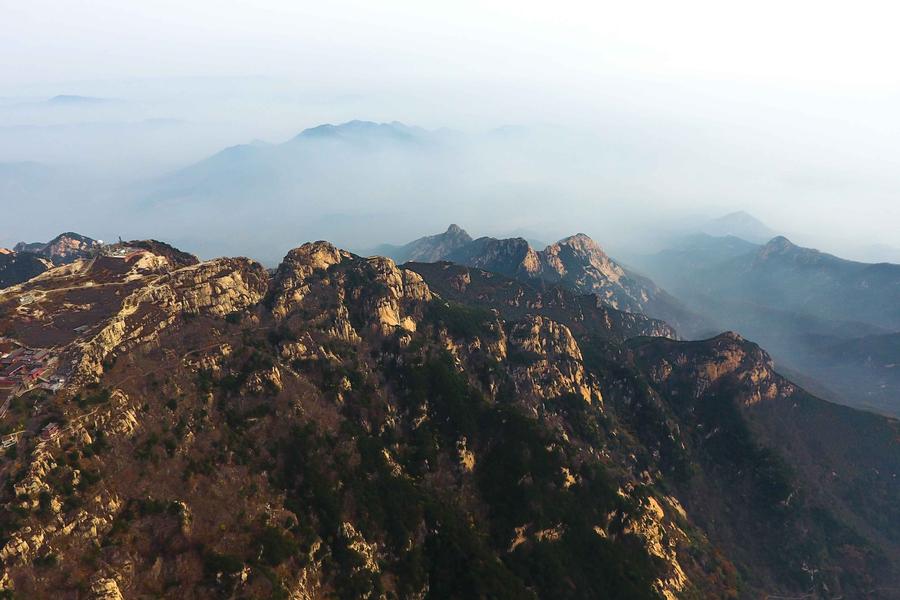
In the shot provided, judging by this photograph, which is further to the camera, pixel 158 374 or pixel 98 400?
pixel 158 374

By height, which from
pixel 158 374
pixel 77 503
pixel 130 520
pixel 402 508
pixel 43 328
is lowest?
pixel 402 508

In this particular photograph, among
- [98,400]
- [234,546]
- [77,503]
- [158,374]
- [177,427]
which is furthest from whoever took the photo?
[158,374]

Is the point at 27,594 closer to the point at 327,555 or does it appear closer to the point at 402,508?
the point at 327,555

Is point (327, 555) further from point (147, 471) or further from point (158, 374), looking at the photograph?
point (158, 374)

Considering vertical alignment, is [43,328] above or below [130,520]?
above

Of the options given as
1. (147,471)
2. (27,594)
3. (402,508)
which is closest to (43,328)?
(147,471)

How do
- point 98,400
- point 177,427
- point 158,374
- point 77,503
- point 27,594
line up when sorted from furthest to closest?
point 158,374, point 177,427, point 98,400, point 77,503, point 27,594
